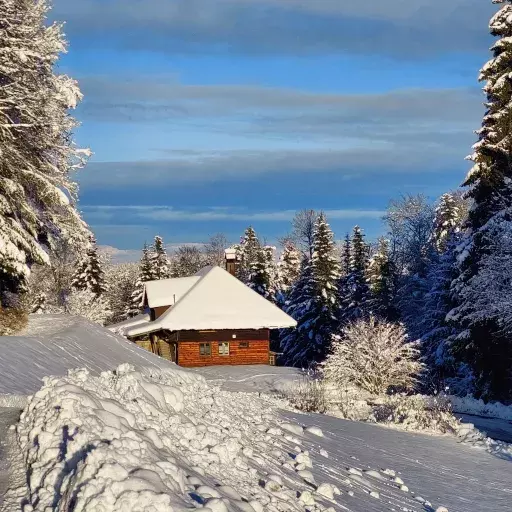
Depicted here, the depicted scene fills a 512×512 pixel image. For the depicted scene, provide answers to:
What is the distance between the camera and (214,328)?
125 feet

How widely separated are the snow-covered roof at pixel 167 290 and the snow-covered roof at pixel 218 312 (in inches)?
57.6

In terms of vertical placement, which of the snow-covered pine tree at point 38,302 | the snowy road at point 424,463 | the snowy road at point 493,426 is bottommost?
the snowy road at point 493,426

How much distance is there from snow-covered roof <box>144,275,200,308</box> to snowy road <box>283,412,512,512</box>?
94.5 feet

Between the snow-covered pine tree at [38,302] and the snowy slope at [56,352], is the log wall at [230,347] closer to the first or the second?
the snowy slope at [56,352]

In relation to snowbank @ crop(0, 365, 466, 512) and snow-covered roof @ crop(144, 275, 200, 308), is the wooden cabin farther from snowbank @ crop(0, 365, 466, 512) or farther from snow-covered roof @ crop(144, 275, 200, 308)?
snowbank @ crop(0, 365, 466, 512)

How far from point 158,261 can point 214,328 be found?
2996cm

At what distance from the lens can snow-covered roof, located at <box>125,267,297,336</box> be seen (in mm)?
38094

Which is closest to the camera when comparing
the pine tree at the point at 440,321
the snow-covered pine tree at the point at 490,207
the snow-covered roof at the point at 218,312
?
the snow-covered pine tree at the point at 490,207

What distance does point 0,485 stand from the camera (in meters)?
5.49

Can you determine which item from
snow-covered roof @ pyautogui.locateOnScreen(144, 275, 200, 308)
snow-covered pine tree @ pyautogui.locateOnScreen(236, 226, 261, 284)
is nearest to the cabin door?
snow-covered roof @ pyautogui.locateOnScreen(144, 275, 200, 308)

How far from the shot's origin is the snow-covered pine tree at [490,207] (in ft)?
84.2

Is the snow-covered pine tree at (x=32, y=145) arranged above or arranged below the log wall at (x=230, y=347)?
above

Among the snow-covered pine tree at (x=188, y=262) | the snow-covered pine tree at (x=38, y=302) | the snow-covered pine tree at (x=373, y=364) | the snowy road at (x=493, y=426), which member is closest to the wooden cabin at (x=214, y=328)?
the snow-covered pine tree at (x=373, y=364)

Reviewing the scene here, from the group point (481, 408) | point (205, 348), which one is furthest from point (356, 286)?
point (481, 408)
